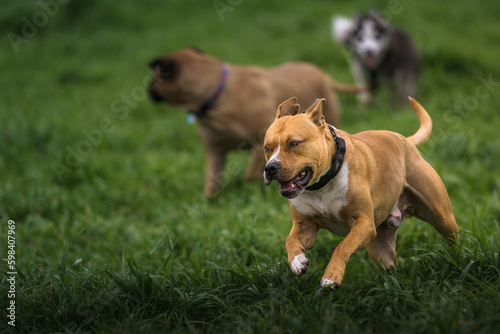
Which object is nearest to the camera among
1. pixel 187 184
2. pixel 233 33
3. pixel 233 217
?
pixel 233 217

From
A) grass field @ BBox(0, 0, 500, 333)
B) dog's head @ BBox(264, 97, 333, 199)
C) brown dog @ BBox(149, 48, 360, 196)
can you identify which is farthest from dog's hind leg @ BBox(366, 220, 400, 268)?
brown dog @ BBox(149, 48, 360, 196)

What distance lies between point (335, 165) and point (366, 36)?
6.03 meters

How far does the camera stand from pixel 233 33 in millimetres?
12359

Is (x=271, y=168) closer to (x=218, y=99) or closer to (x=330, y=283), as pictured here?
(x=330, y=283)

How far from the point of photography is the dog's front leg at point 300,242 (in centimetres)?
263

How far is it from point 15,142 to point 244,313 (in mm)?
5647

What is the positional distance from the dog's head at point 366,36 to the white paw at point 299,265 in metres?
6.11

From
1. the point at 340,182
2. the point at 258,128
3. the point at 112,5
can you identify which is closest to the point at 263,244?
the point at 340,182

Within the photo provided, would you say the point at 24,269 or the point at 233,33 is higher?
the point at 24,269

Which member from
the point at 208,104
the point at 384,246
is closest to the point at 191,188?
the point at 208,104

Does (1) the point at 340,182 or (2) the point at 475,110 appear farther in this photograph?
(2) the point at 475,110

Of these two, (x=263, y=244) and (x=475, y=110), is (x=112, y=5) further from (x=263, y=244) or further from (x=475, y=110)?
(x=263, y=244)

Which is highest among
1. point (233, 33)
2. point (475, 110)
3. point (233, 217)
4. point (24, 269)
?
point (24, 269)

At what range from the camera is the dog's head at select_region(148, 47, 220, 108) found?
564 centimetres
